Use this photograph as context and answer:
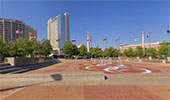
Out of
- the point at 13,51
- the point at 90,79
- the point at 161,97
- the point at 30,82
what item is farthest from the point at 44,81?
the point at 13,51

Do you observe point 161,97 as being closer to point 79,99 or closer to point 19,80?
point 79,99

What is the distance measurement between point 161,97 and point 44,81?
760 cm

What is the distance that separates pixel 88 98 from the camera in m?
4.51

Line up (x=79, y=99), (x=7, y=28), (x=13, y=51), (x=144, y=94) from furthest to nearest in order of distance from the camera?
1. (x=7, y=28)
2. (x=13, y=51)
3. (x=144, y=94)
4. (x=79, y=99)

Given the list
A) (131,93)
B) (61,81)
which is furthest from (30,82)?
(131,93)

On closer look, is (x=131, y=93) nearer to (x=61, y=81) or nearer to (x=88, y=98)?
(x=88, y=98)

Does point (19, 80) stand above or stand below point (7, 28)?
below

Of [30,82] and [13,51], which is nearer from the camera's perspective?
[30,82]

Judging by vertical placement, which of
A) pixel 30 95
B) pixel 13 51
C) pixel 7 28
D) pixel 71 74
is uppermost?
pixel 7 28

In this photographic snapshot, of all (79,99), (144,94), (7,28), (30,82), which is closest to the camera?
(79,99)

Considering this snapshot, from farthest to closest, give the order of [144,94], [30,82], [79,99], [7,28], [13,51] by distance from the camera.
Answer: [7,28] → [13,51] → [30,82] → [144,94] → [79,99]

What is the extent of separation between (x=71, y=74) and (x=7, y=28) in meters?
137

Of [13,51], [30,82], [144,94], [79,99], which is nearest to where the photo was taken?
[79,99]

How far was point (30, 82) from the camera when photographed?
701cm
